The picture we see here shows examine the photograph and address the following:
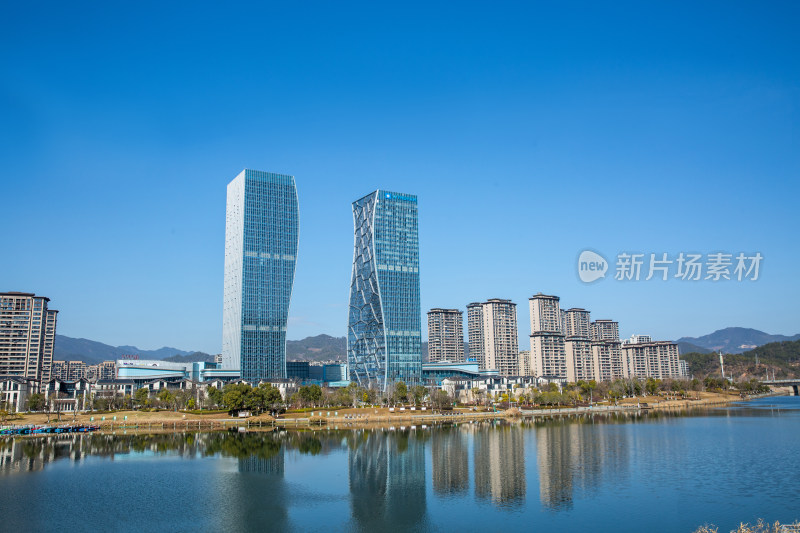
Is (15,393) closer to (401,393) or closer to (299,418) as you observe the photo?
(299,418)

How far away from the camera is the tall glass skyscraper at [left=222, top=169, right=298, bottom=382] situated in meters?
164

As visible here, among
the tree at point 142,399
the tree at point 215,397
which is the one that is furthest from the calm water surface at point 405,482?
the tree at point 142,399

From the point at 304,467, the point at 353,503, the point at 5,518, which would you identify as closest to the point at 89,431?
the point at 304,467

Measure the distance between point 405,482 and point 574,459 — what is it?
17822 mm

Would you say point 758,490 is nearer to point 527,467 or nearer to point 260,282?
point 527,467

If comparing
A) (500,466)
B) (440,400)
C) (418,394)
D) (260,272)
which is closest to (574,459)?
(500,466)

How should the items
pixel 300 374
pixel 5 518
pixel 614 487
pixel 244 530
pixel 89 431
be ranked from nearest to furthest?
1. pixel 244 530
2. pixel 5 518
3. pixel 614 487
4. pixel 89 431
5. pixel 300 374

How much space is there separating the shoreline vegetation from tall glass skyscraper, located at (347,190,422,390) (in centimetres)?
3876

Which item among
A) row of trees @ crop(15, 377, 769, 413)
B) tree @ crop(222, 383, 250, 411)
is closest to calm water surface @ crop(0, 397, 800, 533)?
tree @ crop(222, 383, 250, 411)

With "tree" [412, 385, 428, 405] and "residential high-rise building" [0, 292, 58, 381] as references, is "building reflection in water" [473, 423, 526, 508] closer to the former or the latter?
"tree" [412, 385, 428, 405]

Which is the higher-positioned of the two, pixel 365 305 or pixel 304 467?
pixel 365 305

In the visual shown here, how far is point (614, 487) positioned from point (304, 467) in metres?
27.4

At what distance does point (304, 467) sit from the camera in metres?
58.3

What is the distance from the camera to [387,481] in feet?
172
